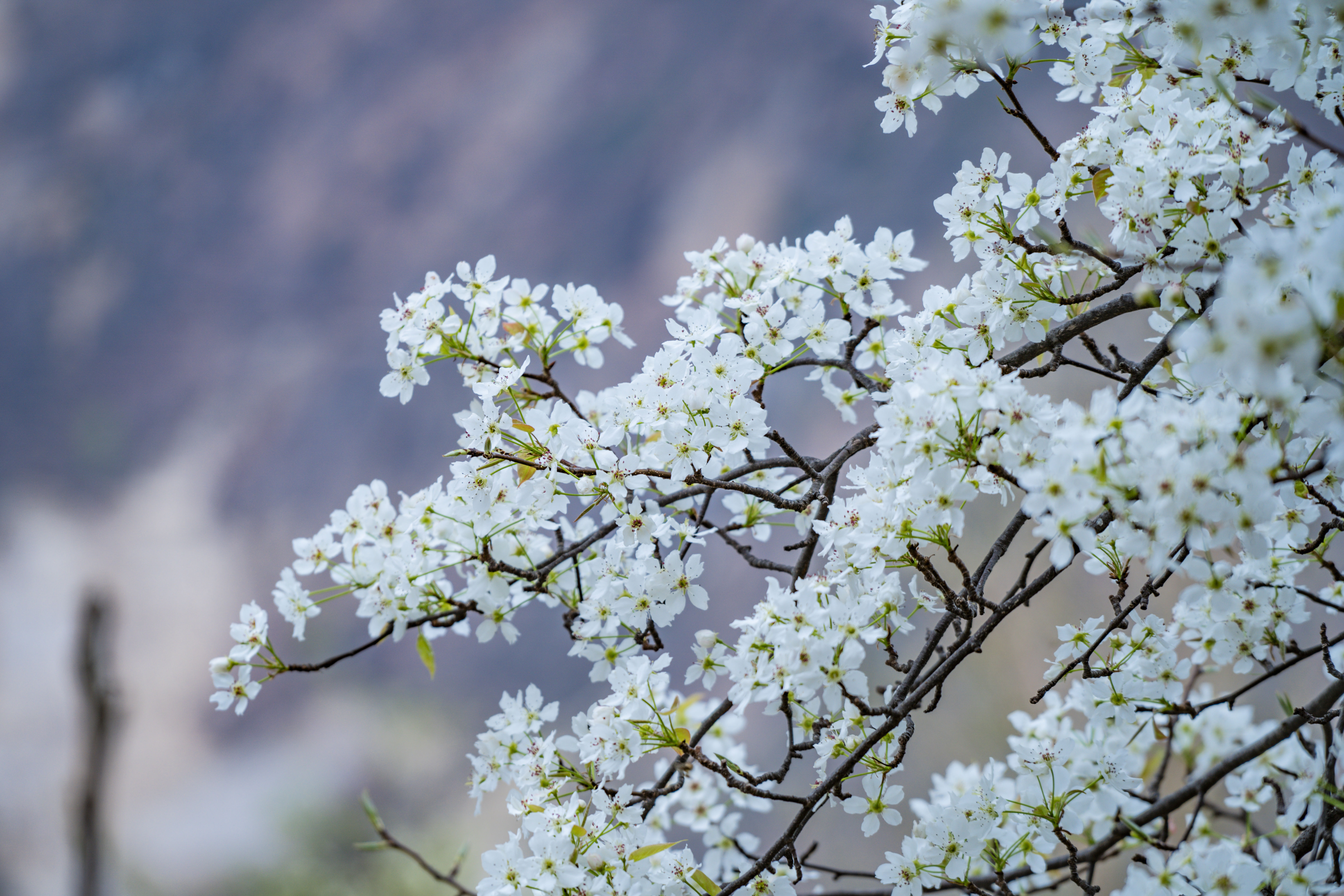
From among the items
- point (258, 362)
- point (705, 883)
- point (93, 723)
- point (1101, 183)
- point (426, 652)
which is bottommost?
point (705, 883)

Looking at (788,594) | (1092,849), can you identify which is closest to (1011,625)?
(1092,849)

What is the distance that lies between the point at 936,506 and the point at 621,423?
0.44 m

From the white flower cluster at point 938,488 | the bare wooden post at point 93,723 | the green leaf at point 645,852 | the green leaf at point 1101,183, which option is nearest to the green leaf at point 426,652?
the white flower cluster at point 938,488

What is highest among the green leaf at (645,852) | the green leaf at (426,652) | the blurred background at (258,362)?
the blurred background at (258,362)

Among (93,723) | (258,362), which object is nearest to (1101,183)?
(93,723)

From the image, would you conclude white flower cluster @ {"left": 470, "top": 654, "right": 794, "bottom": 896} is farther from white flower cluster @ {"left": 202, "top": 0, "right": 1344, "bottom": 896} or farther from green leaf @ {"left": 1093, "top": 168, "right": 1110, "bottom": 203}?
green leaf @ {"left": 1093, "top": 168, "right": 1110, "bottom": 203}

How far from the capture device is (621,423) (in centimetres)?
118

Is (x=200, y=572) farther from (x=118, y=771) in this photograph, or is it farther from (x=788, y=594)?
(x=788, y=594)

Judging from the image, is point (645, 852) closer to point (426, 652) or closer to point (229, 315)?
point (426, 652)

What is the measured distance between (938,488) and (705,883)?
0.64 metres

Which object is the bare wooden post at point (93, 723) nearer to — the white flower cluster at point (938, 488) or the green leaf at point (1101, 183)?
the white flower cluster at point (938, 488)

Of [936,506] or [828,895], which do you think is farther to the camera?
Answer: [828,895]

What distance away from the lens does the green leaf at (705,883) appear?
117 cm

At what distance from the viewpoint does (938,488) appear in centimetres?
97
